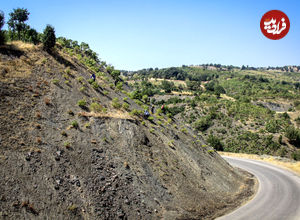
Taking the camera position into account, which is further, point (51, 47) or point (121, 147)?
point (51, 47)

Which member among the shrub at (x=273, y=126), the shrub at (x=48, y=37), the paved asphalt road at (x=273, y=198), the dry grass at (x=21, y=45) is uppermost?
the shrub at (x=48, y=37)

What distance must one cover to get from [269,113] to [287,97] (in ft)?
143

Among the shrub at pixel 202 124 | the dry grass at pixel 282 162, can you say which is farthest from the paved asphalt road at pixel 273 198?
the shrub at pixel 202 124

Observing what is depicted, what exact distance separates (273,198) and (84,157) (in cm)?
1942

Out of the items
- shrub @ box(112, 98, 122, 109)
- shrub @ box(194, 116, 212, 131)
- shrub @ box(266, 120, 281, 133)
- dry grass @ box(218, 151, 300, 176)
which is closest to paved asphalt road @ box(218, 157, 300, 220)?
dry grass @ box(218, 151, 300, 176)

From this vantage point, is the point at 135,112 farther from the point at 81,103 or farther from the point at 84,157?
the point at 84,157

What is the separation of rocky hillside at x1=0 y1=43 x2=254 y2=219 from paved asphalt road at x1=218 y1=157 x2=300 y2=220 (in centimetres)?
135

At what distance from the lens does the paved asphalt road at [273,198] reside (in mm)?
18188

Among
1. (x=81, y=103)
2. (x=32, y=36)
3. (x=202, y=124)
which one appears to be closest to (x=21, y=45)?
(x=32, y=36)

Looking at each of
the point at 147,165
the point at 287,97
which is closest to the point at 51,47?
the point at 147,165

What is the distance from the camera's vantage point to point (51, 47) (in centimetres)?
2570

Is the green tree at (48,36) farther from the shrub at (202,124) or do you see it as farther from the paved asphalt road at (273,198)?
the shrub at (202,124)

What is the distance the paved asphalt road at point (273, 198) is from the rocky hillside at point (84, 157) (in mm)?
1353

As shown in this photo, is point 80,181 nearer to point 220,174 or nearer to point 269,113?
point 220,174
